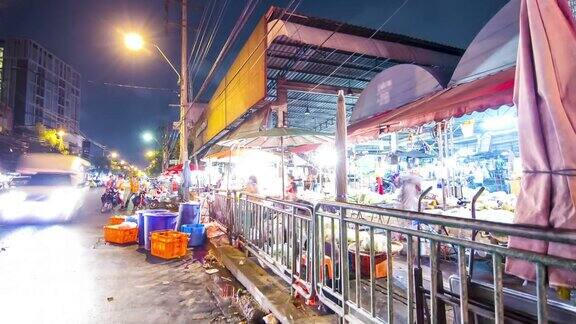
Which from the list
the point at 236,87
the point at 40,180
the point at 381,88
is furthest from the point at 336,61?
the point at 40,180

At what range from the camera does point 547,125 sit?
6.98ft

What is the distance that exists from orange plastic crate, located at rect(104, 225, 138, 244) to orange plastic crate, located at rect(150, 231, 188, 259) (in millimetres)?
1835

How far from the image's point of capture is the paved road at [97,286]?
4891 mm

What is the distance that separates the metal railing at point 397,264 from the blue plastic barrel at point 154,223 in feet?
8.90

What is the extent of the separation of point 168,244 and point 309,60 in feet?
26.8

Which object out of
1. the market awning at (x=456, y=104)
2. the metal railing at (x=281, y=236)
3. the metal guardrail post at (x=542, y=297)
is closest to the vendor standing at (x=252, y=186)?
the metal railing at (x=281, y=236)

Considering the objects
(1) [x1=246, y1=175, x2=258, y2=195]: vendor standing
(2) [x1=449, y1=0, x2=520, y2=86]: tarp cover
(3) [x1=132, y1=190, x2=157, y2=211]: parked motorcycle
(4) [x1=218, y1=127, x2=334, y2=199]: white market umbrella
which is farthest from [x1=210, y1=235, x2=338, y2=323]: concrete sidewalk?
(3) [x1=132, y1=190, x2=157, y2=211]: parked motorcycle

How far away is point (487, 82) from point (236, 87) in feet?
33.7

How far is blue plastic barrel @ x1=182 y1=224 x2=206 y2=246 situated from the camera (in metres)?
9.51

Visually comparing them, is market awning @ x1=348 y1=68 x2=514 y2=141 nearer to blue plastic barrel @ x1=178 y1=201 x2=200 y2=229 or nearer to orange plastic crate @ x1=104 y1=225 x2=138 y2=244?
blue plastic barrel @ x1=178 y1=201 x2=200 y2=229

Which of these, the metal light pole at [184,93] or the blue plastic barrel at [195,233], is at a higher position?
the metal light pole at [184,93]

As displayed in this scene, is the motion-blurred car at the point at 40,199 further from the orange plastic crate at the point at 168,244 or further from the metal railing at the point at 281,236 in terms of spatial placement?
the metal railing at the point at 281,236

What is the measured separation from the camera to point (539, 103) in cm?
219

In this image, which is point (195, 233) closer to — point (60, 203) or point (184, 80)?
point (60, 203)
